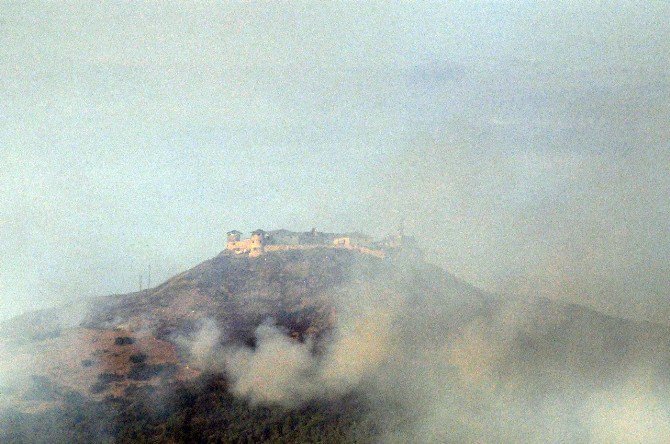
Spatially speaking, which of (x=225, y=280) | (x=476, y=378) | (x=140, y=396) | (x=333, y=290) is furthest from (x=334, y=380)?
(x=225, y=280)

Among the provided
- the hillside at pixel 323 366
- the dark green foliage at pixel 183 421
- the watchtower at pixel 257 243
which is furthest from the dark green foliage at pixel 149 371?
the watchtower at pixel 257 243

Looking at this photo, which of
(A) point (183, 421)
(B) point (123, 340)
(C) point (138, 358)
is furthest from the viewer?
(B) point (123, 340)

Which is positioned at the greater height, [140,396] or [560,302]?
[560,302]

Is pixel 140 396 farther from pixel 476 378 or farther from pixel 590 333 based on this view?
pixel 590 333

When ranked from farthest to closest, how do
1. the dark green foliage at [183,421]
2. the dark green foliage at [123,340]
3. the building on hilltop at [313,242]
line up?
1. the building on hilltop at [313,242]
2. the dark green foliage at [123,340]
3. the dark green foliage at [183,421]

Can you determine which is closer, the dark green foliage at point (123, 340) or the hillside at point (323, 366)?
the hillside at point (323, 366)

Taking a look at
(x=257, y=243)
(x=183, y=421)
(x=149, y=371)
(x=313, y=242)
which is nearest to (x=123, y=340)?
(x=149, y=371)

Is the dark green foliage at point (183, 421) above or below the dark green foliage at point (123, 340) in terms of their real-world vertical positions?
below

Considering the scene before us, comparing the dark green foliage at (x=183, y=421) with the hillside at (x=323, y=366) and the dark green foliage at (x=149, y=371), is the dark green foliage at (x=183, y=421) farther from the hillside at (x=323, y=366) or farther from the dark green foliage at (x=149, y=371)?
the dark green foliage at (x=149, y=371)

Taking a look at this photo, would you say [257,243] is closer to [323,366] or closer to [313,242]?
[313,242]
